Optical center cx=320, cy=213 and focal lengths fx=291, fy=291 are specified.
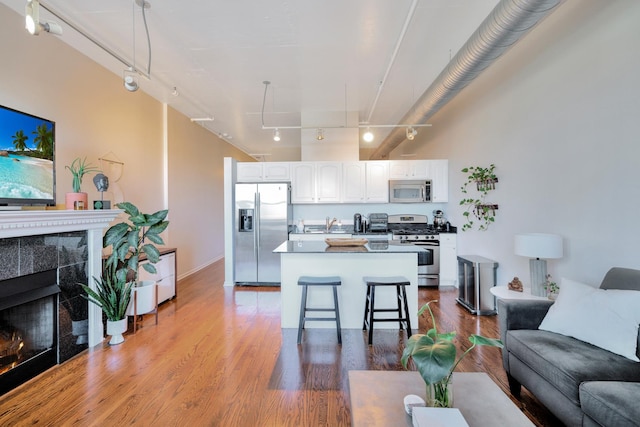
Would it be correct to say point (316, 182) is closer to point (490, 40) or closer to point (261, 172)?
point (261, 172)

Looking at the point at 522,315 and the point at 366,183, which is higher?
the point at 366,183

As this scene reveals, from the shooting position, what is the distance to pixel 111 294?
2992 mm

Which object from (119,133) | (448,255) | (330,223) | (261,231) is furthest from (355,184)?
(119,133)

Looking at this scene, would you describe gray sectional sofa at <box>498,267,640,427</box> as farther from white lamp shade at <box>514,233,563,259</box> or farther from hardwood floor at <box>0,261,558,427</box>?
white lamp shade at <box>514,233,563,259</box>

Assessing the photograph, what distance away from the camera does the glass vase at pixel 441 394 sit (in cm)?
120

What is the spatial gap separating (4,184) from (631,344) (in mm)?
4321

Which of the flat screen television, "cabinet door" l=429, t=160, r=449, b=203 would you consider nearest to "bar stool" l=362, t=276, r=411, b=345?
"cabinet door" l=429, t=160, r=449, b=203

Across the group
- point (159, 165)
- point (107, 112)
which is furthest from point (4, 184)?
point (159, 165)

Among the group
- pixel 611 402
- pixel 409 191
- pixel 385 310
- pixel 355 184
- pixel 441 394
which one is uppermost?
pixel 355 184

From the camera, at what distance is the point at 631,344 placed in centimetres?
166

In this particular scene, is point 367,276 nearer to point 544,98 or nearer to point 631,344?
point 631,344

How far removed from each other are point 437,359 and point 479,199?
3856 millimetres

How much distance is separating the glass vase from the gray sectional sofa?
79cm

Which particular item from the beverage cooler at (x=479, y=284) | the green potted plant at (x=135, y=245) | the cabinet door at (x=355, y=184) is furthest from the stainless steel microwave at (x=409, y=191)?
the green potted plant at (x=135, y=245)
